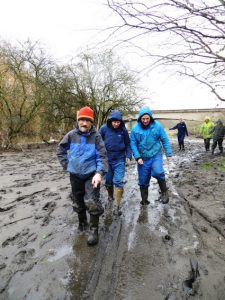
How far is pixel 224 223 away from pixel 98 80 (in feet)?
93.1

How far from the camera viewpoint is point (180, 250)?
441 cm

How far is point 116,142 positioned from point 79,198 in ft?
5.79

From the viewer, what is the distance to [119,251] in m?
4.36

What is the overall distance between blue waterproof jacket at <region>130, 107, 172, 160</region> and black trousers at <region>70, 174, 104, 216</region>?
171 cm

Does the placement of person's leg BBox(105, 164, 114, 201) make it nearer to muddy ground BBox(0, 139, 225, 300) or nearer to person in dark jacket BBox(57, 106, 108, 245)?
muddy ground BBox(0, 139, 225, 300)

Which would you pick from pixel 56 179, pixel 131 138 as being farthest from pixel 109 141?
pixel 56 179

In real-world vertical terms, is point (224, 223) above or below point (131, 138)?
below

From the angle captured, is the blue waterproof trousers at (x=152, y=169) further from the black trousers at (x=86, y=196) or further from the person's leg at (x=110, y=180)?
the black trousers at (x=86, y=196)

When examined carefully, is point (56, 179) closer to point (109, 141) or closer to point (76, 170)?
point (109, 141)

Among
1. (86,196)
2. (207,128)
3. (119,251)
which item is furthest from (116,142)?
(207,128)

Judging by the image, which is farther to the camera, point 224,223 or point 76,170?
point 224,223

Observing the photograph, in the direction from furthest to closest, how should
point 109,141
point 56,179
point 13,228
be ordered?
point 56,179, point 109,141, point 13,228

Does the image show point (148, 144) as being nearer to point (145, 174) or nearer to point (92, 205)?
point (145, 174)

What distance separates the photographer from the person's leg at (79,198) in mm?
5008
